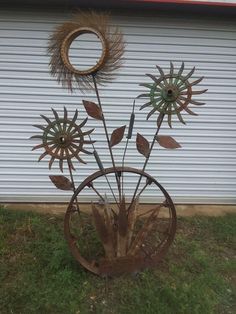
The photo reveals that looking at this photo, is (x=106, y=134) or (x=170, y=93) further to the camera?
(x=106, y=134)

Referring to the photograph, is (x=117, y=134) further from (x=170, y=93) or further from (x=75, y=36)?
(x=75, y=36)

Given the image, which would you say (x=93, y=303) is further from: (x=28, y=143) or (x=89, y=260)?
(x=28, y=143)

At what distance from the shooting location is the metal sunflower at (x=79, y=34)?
400 cm

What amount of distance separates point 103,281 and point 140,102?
267 cm

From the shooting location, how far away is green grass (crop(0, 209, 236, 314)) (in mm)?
4211

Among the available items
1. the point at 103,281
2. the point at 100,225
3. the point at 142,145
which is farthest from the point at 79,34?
the point at 103,281

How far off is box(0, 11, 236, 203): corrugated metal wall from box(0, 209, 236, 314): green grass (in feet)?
3.66

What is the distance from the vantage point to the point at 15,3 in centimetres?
570

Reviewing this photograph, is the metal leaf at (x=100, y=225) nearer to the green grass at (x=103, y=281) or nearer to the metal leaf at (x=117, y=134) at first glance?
the green grass at (x=103, y=281)

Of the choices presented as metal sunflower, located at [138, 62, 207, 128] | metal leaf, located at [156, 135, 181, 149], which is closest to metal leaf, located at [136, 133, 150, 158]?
metal leaf, located at [156, 135, 181, 149]

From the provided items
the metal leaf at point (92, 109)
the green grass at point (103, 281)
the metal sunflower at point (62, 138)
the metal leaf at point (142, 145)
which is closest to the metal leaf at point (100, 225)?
the green grass at point (103, 281)

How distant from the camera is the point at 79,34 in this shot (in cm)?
405

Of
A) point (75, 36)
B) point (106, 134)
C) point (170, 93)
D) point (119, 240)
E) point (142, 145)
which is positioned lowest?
point (119, 240)

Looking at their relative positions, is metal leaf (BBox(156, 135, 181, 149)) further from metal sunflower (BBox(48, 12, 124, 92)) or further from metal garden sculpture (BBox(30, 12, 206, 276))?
metal sunflower (BBox(48, 12, 124, 92))
